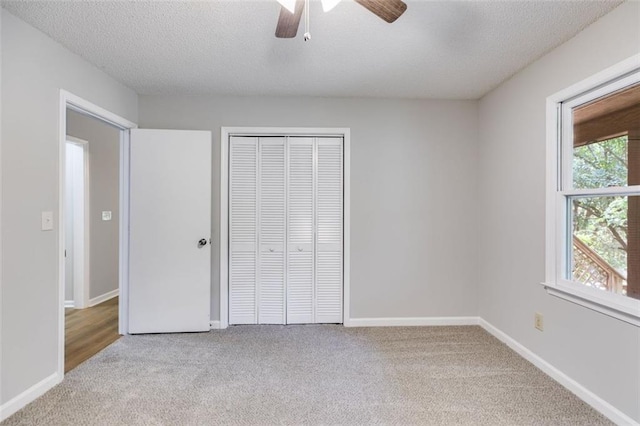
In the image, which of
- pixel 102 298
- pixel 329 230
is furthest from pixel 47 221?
pixel 102 298

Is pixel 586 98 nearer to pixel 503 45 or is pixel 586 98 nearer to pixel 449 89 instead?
pixel 503 45

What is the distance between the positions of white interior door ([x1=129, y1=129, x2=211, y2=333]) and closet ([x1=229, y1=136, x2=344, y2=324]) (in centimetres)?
32

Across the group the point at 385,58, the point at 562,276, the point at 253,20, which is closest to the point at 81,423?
the point at 253,20

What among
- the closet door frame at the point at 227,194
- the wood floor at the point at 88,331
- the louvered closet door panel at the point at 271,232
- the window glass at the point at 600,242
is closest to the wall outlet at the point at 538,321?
the window glass at the point at 600,242

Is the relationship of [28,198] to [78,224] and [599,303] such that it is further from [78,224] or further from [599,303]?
[599,303]

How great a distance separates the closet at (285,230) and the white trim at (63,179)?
0.95 m

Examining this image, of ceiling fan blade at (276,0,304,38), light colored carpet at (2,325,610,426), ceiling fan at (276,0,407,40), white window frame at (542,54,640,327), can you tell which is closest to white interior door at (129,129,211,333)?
light colored carpet at (2,325,610,426)

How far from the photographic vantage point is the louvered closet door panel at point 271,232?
317 cm

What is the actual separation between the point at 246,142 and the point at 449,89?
6.54 feet

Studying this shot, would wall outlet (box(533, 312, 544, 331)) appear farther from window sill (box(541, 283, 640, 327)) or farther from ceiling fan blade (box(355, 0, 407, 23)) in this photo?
ceiling fan blade (box(355, 0, 407, 23))

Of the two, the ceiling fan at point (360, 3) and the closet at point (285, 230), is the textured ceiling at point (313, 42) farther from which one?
the closet at point (285, 230)

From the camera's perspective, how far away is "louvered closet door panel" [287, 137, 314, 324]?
3.18 m

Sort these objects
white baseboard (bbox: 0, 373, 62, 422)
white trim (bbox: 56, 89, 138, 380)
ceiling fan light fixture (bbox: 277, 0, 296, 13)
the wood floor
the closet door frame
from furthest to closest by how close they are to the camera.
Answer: the closet door frame
the wood floor
white trim (bbox: 56, 89, 138, 380)
white baseboard (bbox: 0, 373, 62, 422)
ceiling fan light fixture (bbox: 277, 0, 296, 13)

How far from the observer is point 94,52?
89.7 inches
